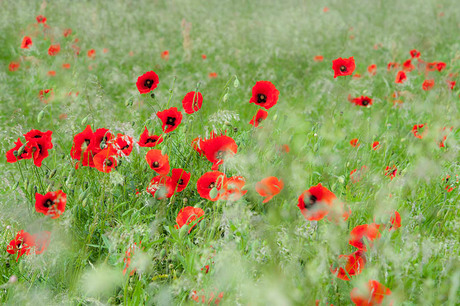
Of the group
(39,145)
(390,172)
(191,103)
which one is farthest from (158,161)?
(390,172)

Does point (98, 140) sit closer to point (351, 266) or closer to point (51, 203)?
point (51, 203)

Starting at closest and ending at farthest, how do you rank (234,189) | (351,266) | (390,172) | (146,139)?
(351,266), (234,189), (146,139), (390,172)

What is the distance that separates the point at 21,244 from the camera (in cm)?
152

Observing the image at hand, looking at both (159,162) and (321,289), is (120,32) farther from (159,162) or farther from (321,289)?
(321,289)

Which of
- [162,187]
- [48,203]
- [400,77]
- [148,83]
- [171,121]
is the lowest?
[48,203]

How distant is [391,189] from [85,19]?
5.41 m

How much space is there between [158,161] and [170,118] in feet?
0.78

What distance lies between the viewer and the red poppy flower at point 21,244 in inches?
57.6

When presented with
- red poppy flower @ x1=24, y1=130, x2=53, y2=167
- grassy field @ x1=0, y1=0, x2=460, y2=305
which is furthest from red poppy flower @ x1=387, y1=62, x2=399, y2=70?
red poppy flower @ x1=24, y1=130, x2=53, y2=167

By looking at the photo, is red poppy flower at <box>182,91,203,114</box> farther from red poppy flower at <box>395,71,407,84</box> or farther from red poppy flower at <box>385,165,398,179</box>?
red poppy flower at <box>395,71,407,84</box>

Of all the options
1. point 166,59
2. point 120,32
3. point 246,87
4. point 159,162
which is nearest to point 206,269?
point 159,162

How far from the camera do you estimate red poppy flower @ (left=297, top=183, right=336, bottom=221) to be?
1347mm

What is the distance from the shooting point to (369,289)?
1.12 m

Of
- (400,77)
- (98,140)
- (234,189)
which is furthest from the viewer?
(400,77)
